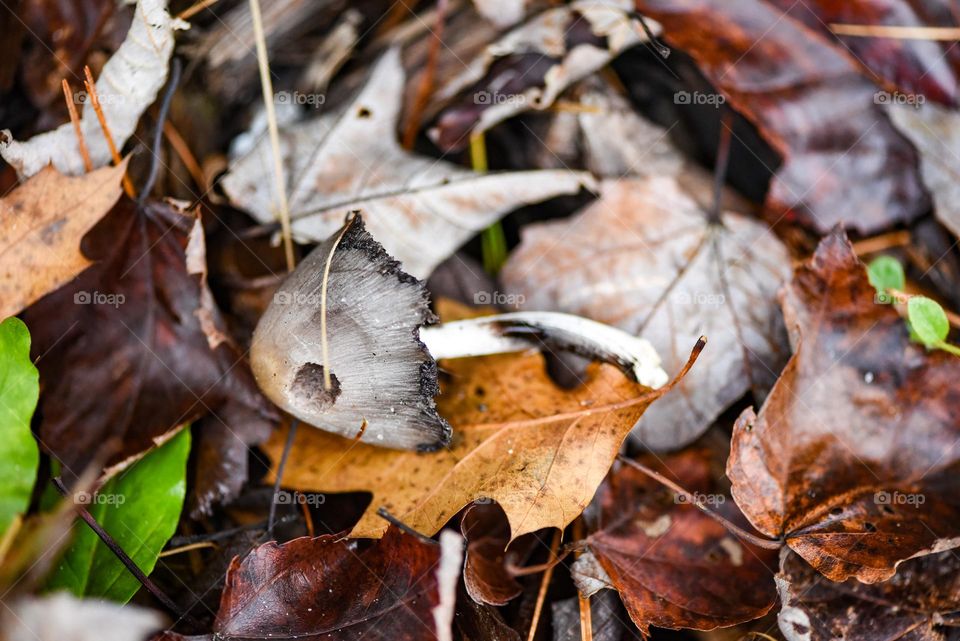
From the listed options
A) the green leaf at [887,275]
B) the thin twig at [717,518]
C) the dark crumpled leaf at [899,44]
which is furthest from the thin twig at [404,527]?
the dark crumpled leaf at [899,44]

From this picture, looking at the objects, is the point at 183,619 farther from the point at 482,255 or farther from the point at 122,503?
the point at 482,255

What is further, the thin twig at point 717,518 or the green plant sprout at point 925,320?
the green plant sprout at point 925,320

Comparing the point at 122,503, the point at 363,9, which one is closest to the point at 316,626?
the point at 122,503

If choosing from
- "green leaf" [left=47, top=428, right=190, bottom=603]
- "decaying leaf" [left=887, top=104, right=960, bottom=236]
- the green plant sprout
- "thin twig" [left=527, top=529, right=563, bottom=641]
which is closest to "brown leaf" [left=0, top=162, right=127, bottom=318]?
"green leaf" [left=47, top=428, right=190, bottom=603]

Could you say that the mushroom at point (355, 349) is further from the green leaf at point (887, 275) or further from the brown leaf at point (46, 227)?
the green leaf at point (887, 275)

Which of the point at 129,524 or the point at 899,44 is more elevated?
the point at 899,44

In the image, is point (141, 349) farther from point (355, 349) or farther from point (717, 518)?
point (717, 518)

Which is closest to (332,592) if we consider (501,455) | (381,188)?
(501,455)
